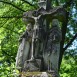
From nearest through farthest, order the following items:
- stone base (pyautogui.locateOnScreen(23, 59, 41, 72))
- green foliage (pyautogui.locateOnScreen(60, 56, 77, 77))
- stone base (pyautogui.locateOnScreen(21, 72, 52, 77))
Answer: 1. stone base (pyautogui.locateOnScreen(21, 72, 52, 77))
2. stone base (pyautogui.locateOnScreen(23, 59, 41, 72))
3. green foliage (pyautogui.locateOnScreen(60, 56, 77, 77))

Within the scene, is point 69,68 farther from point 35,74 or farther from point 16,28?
point 35,74

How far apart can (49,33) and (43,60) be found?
32.9 inches

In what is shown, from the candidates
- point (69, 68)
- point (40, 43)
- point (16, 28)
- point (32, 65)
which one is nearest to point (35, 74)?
point (32, 65)

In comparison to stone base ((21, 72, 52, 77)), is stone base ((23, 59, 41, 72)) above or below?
above

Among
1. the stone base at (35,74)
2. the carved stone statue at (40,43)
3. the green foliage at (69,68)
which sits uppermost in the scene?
the carved stone statue at (40,43)

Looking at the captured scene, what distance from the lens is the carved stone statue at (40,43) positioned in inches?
289

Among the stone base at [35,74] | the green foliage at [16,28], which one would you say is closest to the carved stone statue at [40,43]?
the stone base at [35,74]

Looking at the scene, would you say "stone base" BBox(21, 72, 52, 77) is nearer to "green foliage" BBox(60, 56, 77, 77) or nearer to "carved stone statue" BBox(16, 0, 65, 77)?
"carved stone statue" BBox(16, 0, 65, 77)

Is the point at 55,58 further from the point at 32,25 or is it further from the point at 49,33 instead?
the point at 32,25

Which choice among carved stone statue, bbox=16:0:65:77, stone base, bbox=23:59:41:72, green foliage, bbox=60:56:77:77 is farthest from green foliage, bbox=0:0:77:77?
stone base, bbox=23:59:41:72

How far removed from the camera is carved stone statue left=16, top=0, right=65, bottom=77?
7328 millimetres

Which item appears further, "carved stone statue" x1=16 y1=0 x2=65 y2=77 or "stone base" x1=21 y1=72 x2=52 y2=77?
"carved stone statue" x1=16 y1=0 x2=65 y2=77

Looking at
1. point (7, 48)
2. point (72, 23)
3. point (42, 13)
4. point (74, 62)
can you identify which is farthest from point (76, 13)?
point (42, 13)

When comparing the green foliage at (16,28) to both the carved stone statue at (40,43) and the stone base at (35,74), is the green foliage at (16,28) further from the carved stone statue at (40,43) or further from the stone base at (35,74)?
the stone base at (35,74)
